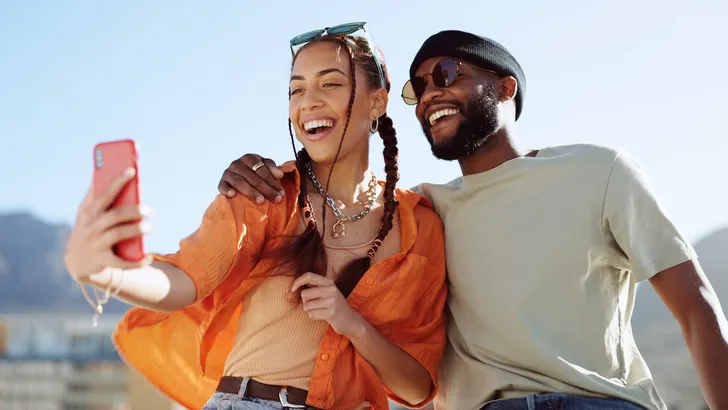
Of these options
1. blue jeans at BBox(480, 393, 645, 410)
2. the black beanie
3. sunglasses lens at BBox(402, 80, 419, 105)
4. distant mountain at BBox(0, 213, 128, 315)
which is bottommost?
distant mountain at BBox(0, 213, 128, 315)

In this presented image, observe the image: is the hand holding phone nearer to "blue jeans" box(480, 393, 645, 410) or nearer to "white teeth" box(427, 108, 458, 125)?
"blue jeans" box(480, 393, 645, 410)

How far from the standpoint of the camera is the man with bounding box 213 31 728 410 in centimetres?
321

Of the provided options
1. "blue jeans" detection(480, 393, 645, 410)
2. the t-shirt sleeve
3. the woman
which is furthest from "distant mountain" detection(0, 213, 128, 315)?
the t-shirt sleeve

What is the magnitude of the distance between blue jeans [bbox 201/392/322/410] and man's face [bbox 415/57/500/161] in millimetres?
1565

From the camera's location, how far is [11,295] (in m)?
114

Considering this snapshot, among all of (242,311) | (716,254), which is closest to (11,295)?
(716,254)

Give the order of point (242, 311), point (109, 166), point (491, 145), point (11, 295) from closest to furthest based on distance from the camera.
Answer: point (109, 166) < point (242, 311) < point (491, 145) < point (11, 295)

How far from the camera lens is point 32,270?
11575 cm

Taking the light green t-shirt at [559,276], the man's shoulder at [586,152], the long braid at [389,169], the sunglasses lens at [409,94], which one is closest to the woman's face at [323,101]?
the long braid at [389,169]

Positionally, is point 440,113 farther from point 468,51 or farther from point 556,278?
point 556,278

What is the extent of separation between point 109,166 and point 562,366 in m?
2.10

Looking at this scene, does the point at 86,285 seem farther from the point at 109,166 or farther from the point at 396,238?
the point at 396,238

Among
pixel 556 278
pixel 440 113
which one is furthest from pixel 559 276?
pixel 440 113

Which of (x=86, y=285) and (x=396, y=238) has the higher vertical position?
(x=86, y=285)
